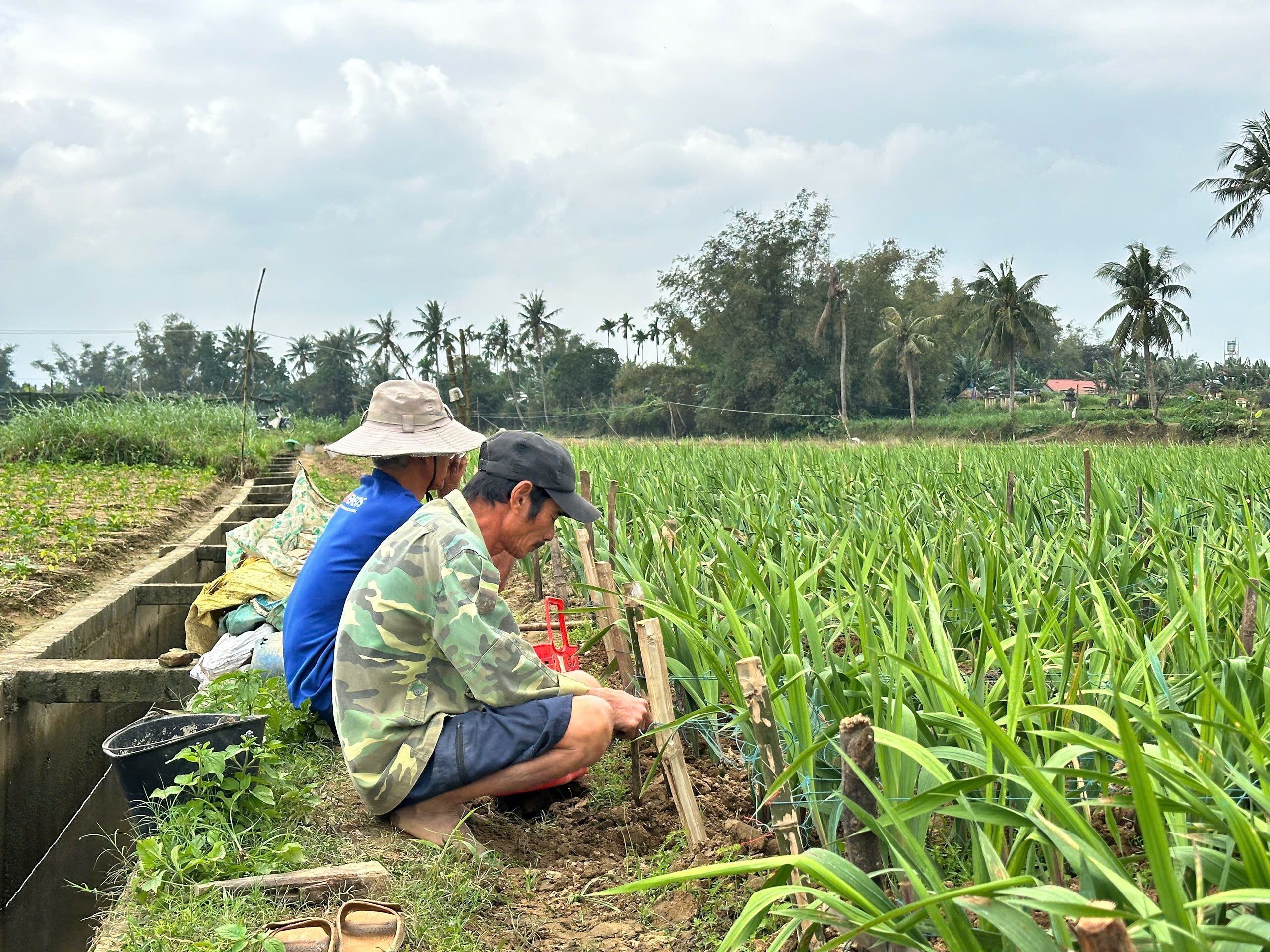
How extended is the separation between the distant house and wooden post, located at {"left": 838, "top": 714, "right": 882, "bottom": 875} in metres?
51.8

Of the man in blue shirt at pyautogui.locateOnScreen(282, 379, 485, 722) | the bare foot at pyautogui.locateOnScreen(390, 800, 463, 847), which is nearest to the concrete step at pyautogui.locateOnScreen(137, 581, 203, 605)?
the man in blue shirt at pyautogui.locateOnScreen(282, 379, 485, 722)

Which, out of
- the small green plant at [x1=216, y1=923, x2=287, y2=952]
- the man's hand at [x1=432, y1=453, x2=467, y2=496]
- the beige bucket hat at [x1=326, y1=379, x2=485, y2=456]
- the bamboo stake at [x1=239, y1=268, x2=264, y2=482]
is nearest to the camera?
the small green plant at [x1=216, y1=923, x2=287, y2=952]

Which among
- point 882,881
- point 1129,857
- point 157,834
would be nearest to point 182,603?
point 157,834

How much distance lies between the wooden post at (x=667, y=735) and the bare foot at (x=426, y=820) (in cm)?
54

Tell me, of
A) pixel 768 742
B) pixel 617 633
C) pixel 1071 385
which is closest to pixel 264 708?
pixel 617 633

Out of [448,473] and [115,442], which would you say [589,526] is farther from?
[115,442]

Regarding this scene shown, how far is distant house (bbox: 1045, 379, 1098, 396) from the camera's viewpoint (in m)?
50.9

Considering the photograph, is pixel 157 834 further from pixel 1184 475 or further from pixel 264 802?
pixel 1184 475

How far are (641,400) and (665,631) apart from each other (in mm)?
40875

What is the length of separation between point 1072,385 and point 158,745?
186 ft

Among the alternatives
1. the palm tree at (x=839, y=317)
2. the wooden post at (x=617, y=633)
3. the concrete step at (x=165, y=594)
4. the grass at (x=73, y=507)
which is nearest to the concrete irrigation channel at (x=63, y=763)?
the concrete step at (x=165, y=594)

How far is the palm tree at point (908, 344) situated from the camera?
117ft

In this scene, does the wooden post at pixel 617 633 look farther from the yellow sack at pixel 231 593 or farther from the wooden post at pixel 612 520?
the yellow sack at pixel 231 593

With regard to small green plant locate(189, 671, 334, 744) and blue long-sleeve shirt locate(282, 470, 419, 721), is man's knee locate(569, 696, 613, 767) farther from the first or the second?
small green plant locate(189, 671, 334, 744)
